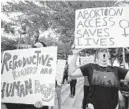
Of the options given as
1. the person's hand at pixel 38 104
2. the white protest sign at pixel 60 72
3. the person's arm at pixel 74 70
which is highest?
the person's arm at pixel 74 70

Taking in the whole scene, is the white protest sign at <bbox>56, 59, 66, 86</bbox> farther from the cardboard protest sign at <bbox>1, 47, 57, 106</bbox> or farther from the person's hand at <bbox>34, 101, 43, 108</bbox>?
the person's hand at <bbox>34, 101, 43, 108</bbox>

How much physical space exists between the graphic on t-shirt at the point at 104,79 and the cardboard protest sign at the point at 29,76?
58 centimetres

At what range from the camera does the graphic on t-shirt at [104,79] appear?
13.3ft

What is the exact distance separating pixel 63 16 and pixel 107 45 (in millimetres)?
12753

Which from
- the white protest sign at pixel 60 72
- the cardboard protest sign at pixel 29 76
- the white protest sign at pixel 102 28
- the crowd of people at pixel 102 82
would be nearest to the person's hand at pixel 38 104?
the cardboard protest sign at pixel 29 76

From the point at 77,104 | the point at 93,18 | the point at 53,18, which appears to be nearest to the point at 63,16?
the point at 53,18

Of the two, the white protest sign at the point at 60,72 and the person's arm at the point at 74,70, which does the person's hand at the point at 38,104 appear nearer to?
the person's arm at the point at 74,70

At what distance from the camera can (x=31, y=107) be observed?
3863mm

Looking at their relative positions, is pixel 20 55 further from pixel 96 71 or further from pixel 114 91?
pixel 114 91

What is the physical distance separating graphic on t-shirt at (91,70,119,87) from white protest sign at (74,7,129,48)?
581 millimetres

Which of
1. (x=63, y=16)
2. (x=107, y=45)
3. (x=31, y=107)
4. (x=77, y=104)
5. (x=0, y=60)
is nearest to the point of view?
(x=31, y=107)

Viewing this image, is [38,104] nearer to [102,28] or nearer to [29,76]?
[29,76]

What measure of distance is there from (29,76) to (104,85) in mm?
923

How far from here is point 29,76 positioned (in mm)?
3941
